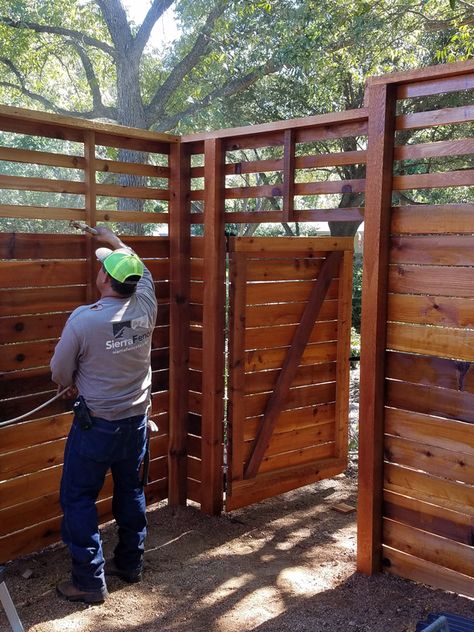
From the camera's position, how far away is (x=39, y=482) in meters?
4.38

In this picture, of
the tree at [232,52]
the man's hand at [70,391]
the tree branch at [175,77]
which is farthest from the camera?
the tree branch at [175,77]

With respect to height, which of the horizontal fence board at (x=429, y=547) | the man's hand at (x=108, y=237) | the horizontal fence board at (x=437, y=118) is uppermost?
the horizontal fence board at (x=437, y=118)

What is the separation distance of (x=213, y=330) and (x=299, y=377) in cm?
102

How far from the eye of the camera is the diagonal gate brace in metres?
5.27

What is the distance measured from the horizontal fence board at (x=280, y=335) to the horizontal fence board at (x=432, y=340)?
4.82ft

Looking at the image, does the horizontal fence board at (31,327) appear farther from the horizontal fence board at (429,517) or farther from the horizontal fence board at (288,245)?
the horizontal fence board at (429,517)

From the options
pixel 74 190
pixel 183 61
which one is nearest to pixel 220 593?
pixel 74 190

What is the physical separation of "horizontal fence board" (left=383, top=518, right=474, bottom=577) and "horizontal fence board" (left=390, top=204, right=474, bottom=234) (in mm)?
1758

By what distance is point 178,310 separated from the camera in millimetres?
5191

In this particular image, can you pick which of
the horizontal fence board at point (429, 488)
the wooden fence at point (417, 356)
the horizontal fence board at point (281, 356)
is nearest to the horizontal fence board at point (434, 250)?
the wooden fence at point (417, 356)

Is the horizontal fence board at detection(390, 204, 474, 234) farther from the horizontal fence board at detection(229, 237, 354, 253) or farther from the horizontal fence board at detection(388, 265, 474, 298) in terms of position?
the horizontal fence board at detection(229, 237, 354, 253)

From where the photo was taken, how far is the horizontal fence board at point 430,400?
11.7 ft

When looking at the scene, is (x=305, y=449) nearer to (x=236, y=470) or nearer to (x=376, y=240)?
(x=236, y=470)

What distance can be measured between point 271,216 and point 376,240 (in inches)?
38.1
